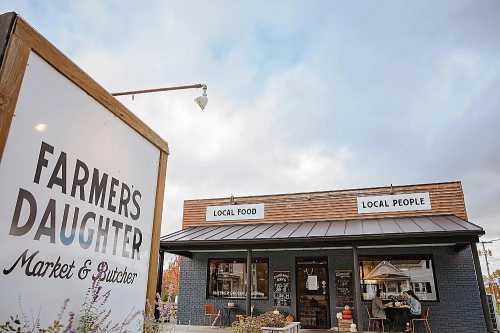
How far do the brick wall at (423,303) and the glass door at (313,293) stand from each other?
0.22m

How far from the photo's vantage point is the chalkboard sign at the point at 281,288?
12.4 metres

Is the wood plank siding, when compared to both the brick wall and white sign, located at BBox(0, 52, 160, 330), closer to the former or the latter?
the brick wall

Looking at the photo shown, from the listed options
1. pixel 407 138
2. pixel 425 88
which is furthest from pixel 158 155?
pixel 407 138

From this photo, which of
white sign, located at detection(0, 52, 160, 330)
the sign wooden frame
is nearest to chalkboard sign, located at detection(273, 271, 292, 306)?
white sign, located at detection(0, 52, 160, 330)

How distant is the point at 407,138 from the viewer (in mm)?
15828

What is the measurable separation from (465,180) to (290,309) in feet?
64.5

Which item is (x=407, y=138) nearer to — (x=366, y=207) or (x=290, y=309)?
(x=366, y=207)

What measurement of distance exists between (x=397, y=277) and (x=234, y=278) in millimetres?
5998

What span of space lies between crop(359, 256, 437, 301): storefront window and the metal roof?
1.50m

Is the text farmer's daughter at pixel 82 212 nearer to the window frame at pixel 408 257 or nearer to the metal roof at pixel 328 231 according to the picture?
the metal roof at pixel 328 231

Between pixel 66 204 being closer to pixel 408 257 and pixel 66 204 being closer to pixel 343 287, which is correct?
pixel 343 287

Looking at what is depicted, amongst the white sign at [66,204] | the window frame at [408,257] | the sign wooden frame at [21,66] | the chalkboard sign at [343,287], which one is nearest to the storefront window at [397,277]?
the window frame at [408,257]

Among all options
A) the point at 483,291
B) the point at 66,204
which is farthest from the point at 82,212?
the point at 483,291

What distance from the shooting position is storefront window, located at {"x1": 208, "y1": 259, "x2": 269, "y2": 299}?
12984 mm
